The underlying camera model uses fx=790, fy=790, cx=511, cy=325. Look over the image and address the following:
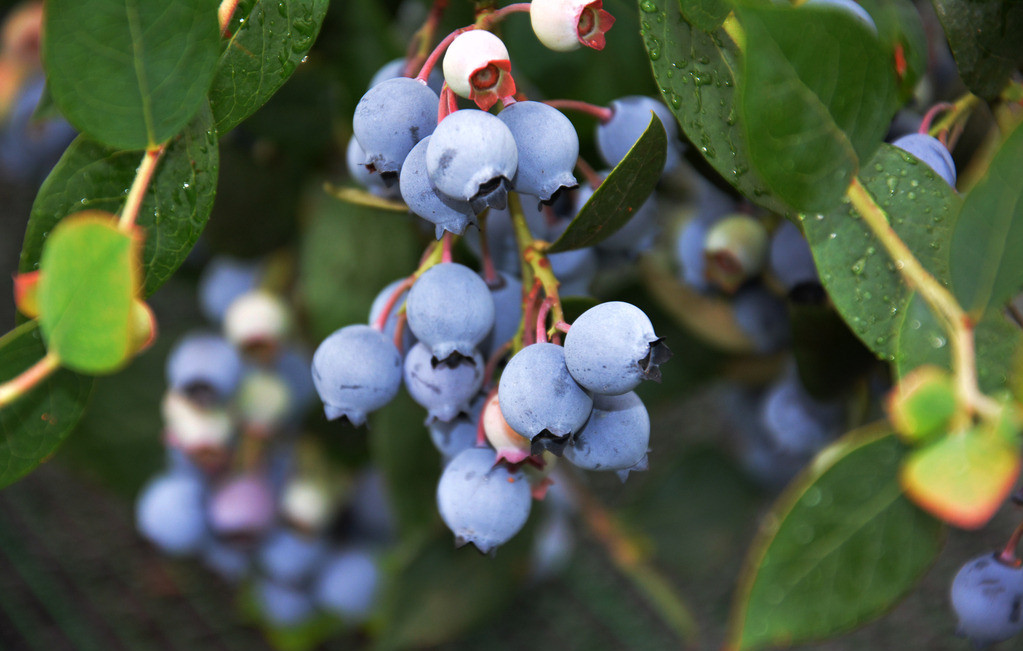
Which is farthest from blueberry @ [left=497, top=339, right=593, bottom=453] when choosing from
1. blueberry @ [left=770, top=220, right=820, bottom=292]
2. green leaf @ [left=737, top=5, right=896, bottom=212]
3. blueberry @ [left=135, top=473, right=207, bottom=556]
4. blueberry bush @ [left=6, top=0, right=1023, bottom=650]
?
blueberry @ [left=135, top=473, right=207, bottom=556]

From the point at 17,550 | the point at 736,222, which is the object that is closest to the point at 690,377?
the point at 736,222

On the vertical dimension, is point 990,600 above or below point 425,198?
below

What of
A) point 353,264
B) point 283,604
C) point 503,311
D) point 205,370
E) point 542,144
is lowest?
point 283,604

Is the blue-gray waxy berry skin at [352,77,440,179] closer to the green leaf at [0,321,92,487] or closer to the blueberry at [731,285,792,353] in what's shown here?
the green leaf at [0,321,92,487]

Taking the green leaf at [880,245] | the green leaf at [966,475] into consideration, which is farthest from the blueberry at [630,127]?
the green leaf at [966,475]

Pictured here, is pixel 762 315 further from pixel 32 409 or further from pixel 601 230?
pixel 32 409

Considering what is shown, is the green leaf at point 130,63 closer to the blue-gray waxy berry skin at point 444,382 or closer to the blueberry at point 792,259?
the blue-gray waxy berry skin at point 444,382

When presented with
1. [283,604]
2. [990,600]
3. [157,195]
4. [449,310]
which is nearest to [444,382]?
[449,310]
